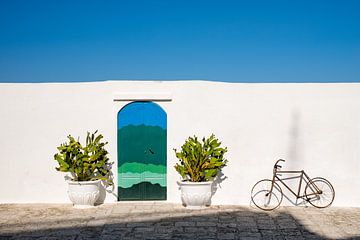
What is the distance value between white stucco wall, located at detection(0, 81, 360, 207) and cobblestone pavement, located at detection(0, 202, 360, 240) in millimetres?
533

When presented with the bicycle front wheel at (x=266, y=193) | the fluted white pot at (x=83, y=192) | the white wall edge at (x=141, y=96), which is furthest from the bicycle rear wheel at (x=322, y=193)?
the fluted white pot at (x=83, y=192)

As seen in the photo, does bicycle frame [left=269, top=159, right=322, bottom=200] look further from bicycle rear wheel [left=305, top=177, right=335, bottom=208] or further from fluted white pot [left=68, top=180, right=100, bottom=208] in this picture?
fluted white pot [left=68, top=180, right=100, bottom=208]

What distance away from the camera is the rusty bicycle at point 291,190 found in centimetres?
944

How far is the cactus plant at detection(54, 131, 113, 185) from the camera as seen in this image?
29.5 feet

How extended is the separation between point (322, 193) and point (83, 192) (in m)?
4.69

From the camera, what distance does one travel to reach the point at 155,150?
31.7ft

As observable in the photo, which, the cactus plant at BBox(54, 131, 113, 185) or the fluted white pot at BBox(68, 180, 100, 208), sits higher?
the cactus plant at BBox(54, 131, 113, 185)

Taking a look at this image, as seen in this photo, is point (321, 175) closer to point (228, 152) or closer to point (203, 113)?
point (228, 152)

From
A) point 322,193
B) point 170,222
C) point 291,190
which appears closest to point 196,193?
point 170,222

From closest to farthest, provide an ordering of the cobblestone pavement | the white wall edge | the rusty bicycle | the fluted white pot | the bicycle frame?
the cobblestone pavement < the fluted white pot < the bicycle frame < the rusty bicycle < the white wall edge

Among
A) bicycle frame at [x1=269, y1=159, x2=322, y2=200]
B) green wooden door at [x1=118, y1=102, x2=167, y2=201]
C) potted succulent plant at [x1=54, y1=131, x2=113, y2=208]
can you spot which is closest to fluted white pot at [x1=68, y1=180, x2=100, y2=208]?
potted succulent plant at [x1=54, y1=131, x2=113, y2=208]

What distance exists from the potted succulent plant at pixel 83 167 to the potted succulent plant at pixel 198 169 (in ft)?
4.94

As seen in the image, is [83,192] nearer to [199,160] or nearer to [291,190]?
[199,160]

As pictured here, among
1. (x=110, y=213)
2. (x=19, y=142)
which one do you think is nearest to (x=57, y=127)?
(x=19, y=142)
